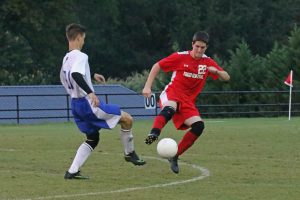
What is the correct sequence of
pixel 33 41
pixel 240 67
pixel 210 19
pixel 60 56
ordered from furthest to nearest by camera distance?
1. pixel 210 19
2. pixel 60 56
3. pixel 33 41
4. pixel 240 67

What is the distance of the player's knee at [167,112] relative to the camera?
39.9 ft

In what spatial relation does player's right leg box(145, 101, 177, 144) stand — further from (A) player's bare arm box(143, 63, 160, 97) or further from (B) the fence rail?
(B) the fence rail

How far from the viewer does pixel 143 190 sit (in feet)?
33.1

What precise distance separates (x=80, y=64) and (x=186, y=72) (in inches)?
81.9

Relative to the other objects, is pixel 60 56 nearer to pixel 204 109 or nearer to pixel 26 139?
pixel 204 109

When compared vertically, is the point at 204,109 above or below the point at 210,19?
below

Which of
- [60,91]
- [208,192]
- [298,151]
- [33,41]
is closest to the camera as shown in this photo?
[208,192]

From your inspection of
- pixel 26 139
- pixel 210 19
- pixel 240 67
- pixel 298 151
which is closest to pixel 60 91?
pixel 240 67

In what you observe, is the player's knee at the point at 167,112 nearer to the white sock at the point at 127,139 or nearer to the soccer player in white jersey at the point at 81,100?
the white sock at the point at 127,139

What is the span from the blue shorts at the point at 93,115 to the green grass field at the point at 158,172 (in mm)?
699

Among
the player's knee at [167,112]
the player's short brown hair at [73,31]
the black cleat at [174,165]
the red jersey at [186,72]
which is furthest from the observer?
the red jersey at [186,72]

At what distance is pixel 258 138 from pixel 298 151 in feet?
12.6

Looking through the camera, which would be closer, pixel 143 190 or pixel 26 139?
pixel 143 190

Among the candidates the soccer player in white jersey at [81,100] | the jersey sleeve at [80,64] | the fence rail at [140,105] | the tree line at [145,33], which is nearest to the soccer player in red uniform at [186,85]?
the soccer player in white jersey at [81,100]
